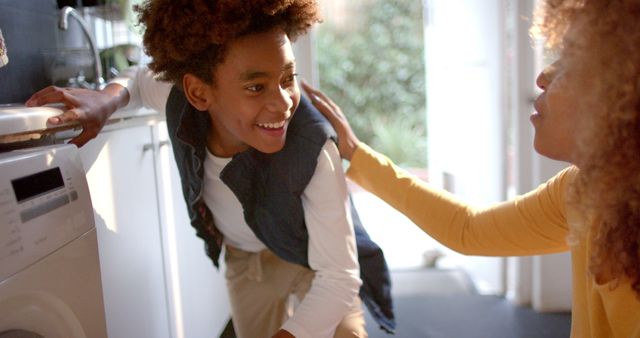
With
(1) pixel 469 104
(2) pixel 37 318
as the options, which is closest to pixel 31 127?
(2) pixel 37 318

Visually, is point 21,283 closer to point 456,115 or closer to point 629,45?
point 629,45

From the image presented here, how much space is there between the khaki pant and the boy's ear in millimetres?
403

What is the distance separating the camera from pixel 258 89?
1.02 m

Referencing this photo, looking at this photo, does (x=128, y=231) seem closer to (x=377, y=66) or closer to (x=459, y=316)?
(x=459, y=316)

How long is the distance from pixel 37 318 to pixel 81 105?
37 cm

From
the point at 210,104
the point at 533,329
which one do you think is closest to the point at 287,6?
the point at 210,104

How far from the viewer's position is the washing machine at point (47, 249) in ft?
2.07

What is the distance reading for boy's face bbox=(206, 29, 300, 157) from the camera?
1.00m

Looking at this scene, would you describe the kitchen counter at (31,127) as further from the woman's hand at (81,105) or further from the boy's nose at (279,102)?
the boy's nose at (279,102)

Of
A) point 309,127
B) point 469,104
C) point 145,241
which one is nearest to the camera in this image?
point 309,127

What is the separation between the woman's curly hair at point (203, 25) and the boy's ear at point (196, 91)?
0.01m

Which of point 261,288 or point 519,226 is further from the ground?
point 519,226

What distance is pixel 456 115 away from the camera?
2596 millimetres

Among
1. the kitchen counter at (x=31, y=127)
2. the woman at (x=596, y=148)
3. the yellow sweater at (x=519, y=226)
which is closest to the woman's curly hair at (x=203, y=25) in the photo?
the kitchen counter at (x=31, y=127)
